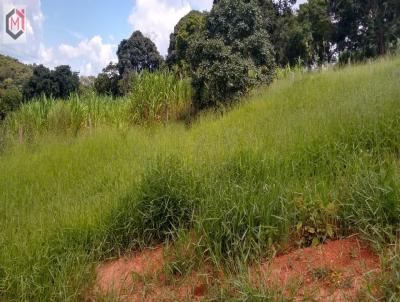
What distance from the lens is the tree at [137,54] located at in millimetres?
27516

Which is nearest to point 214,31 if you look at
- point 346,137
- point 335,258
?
point 346,137

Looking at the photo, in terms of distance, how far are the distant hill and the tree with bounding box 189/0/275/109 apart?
24.3 metres

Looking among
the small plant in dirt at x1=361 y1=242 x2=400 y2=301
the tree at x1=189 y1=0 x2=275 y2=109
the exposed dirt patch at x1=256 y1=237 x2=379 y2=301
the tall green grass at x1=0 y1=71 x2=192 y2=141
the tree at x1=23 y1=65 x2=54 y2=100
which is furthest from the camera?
the tree at x1=23 y1=65 x2=54 y2=100

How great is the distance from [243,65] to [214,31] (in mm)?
1702

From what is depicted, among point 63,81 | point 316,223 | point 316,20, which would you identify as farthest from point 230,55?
point 63,81

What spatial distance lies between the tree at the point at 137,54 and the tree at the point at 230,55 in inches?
702

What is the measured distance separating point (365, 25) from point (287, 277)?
23.9 m

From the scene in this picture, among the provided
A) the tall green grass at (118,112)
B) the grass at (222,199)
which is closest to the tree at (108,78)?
the tall green grass at (118,112)

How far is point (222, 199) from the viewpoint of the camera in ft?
10.6

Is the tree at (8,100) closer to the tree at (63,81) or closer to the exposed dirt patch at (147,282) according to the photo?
the tree at (63,81)

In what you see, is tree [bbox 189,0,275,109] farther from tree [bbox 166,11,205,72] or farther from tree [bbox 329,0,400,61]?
tree [bbox 329,0,400,61]

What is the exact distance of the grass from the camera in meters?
2.96

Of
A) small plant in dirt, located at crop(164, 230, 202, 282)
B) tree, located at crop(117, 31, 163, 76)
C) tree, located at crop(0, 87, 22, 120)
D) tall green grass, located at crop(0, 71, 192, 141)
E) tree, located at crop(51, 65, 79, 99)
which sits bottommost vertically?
small plant in dirt, located at crop(164, 230, 202, 282)

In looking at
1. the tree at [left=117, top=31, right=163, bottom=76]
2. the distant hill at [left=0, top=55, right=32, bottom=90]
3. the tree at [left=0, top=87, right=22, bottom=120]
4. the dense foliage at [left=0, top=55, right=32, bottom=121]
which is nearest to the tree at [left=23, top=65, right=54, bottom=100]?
the dense foliage at [left=0, top=55, right=32, bottom=121]
